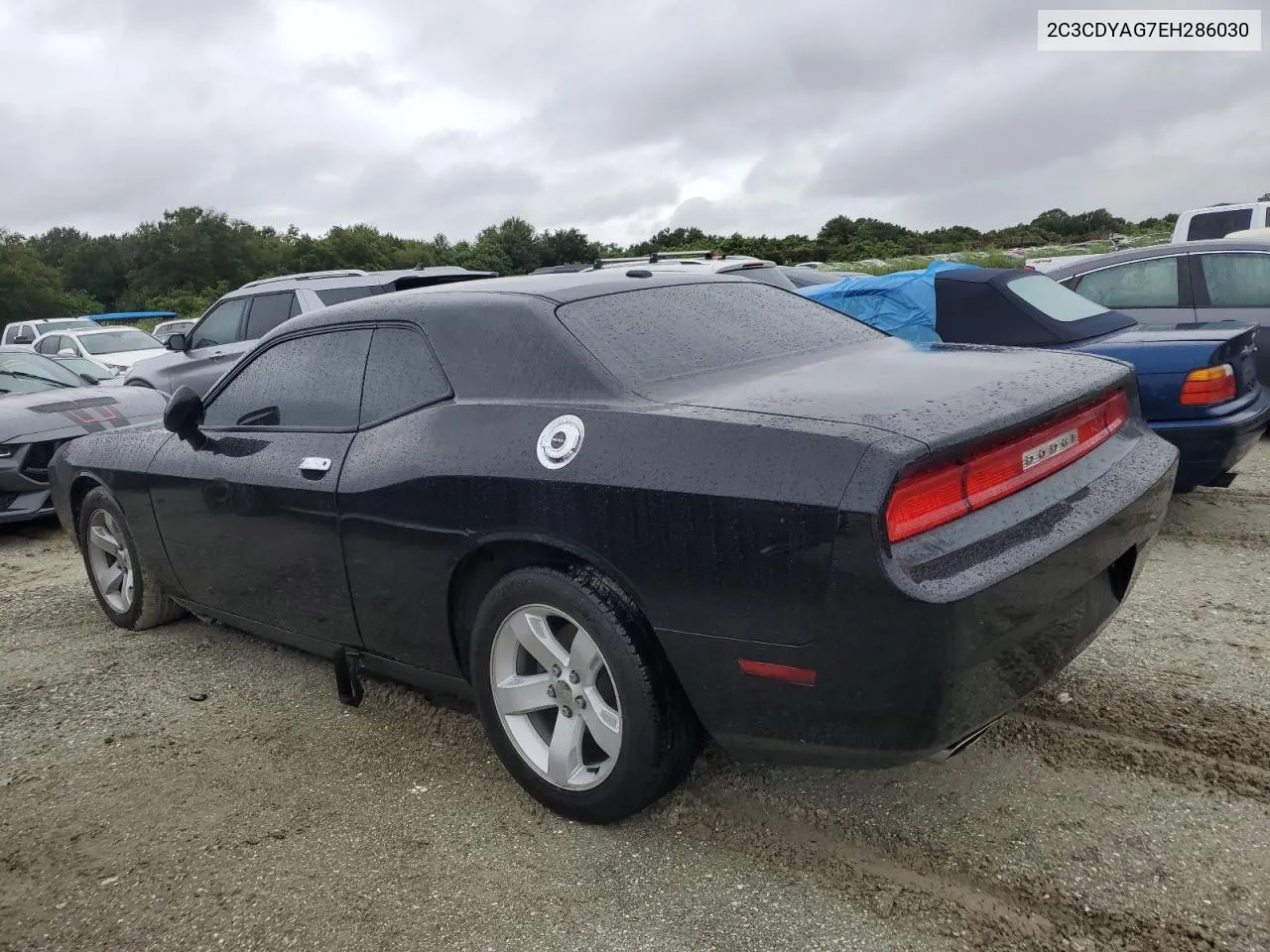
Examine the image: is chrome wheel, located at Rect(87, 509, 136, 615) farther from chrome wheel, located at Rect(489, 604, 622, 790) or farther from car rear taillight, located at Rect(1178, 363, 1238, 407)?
car rear taillight, located at Rect(1178, 363, 1238, 407)

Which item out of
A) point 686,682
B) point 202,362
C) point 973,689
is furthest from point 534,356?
point 202,362

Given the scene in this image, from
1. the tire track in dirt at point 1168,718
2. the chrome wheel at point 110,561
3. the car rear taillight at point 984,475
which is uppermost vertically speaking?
the car rear taillight at point 984,475

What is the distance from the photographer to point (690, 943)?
2312mm

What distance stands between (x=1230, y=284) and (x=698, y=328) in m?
5.27

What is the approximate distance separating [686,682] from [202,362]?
937 cm

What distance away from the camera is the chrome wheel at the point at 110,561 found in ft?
14.9

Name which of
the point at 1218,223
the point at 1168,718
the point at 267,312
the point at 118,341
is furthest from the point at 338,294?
the point at 1218,223

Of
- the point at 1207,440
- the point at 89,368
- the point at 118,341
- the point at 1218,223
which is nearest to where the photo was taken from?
the point at 1207,440

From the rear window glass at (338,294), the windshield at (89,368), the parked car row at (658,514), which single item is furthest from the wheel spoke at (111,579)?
the windshield at (89,368)

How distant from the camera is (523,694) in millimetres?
2838

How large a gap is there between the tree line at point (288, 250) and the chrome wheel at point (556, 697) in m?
29.5

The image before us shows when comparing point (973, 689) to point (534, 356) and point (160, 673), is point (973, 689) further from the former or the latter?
point (160, 673)

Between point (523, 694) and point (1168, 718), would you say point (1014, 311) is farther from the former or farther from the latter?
point (523, 694)

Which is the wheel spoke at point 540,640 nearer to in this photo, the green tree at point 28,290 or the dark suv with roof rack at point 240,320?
the dark suv with roof rack at point 240,320
